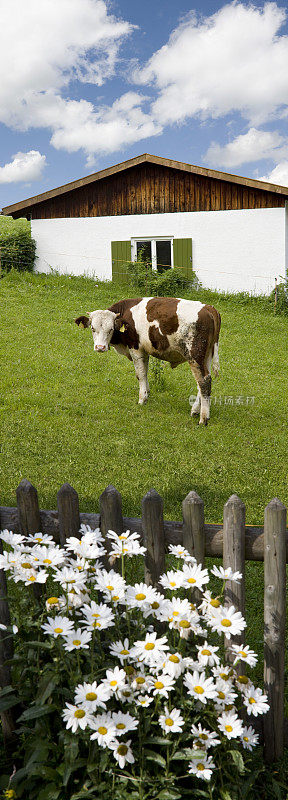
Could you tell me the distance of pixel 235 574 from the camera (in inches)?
89.4

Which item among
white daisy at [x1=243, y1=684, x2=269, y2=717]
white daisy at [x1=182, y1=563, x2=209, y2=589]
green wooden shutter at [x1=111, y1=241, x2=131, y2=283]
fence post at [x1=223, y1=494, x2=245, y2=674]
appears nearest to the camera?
white daisy at [x1=243, y1=684, x2=269, y2=717]

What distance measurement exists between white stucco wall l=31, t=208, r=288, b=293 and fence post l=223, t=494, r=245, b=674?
1769cm

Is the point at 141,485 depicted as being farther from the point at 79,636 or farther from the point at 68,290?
the point at 68,290

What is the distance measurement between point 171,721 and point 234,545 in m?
0.72

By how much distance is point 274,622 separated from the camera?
2418 millimetres

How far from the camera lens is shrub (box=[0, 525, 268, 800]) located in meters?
1.94

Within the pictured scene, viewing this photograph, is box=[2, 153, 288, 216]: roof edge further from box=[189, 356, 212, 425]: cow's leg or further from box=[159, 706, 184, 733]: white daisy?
box=[159, 706, 184, 733]: white daisy

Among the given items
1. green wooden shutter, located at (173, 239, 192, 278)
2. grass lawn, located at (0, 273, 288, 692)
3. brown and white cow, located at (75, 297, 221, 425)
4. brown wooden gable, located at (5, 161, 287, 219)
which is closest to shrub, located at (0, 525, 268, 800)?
grass lawn, located at (0, 273, 288, 692)

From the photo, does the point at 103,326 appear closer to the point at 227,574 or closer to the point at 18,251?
the point at 227,574

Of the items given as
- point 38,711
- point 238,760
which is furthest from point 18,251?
point 238,760

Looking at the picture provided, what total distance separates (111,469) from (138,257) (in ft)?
50.4

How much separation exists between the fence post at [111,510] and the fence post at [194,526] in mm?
283

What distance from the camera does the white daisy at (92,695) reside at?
190 cm

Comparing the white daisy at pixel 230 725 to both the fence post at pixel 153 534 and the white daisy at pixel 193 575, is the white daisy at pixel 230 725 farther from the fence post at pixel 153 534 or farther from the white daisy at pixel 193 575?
the fence post at pixel 153 534
